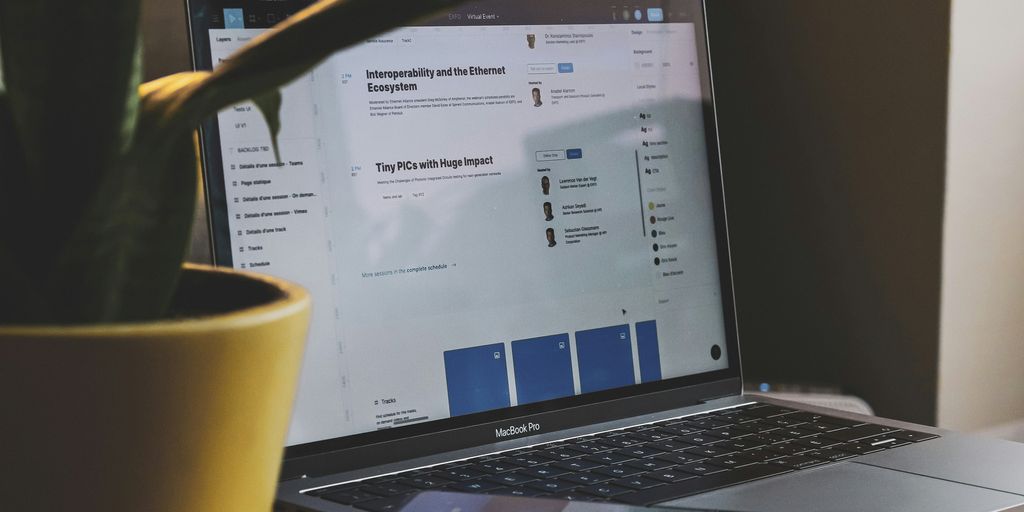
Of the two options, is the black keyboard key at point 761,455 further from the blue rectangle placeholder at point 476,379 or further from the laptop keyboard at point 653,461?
the blue rectangle placeholder at point 476,379

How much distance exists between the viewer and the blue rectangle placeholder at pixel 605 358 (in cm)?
81

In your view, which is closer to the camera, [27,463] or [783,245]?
[27,463]

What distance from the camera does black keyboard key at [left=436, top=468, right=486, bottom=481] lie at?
678mm

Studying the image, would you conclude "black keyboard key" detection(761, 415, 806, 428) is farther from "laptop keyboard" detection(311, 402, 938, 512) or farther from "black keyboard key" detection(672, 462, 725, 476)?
"black keyboard key" detection(672, 462, 725, 476)

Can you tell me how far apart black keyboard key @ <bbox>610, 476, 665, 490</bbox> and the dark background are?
1.64ft

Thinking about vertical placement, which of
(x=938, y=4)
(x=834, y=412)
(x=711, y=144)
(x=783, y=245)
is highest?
(x=938, y=4)

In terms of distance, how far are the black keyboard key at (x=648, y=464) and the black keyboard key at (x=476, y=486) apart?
10cm

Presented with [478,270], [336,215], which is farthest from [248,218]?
[478,270]

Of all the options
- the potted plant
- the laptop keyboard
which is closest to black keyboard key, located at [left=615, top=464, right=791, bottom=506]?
the laptop keyboard

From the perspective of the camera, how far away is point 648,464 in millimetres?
689

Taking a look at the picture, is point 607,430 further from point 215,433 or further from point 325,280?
point 215,433

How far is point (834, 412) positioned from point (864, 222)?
31cm

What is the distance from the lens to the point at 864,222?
3.53 feet

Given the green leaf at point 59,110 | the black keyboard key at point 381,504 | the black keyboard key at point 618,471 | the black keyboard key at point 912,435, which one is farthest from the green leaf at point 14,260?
the black keyboard key at point 912,435
